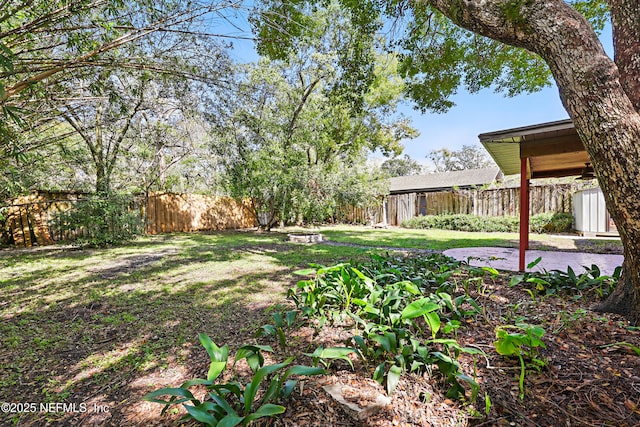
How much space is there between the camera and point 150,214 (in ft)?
34.3

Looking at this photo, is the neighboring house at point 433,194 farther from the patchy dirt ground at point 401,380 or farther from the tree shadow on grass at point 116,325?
the patchy dirt ground at point 401,380

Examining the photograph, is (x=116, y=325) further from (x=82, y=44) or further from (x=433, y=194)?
(x=433, y=194)

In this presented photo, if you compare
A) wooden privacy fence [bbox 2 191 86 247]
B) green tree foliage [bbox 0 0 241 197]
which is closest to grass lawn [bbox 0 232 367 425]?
green tree foliage [bbox 0 0 241 197]

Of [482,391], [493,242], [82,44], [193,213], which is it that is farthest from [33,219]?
[493,242]

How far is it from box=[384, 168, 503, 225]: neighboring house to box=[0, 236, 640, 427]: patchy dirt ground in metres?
12.0

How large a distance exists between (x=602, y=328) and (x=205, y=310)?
3.19m

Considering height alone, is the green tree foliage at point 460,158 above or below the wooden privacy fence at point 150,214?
above

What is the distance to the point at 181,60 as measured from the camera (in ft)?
13.7

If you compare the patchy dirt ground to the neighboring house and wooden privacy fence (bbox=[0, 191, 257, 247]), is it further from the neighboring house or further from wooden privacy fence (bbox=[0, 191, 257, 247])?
the neighboring house

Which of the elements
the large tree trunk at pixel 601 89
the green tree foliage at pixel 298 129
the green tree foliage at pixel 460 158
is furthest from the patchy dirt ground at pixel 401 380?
the green tree foliage at pixel 460 158

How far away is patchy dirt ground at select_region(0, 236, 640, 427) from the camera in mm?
1253

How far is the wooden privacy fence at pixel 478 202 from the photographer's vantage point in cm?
1050

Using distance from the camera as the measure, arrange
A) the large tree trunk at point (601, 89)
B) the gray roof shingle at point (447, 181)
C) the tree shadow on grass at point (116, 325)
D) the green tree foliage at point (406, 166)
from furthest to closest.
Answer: the green tree foliage at point (406, 166) < the gray roof shingle at point (447, 181) < the large tree trunk at point (601, 89) < the tree shadow on grass at point (116, 325)

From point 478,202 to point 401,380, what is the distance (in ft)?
42.8
